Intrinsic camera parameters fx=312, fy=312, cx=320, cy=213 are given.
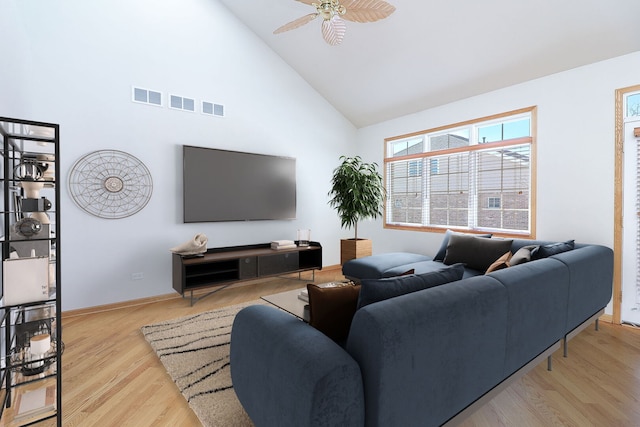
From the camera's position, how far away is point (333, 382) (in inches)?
40.4

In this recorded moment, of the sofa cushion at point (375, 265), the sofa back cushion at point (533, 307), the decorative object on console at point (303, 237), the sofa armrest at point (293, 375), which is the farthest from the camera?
the decorative object on console at point (303, 237)

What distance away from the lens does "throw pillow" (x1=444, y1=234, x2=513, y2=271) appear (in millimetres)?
3205

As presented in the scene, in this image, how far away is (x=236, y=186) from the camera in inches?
168

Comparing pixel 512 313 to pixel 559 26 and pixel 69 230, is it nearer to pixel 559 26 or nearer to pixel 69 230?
pixel 559 26

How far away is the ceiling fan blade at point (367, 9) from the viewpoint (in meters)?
2.30

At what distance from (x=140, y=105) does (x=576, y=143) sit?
4.76 metres

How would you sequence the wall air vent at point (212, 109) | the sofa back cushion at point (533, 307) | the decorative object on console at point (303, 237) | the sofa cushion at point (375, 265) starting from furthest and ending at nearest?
1. the decorative object on console at point (303, 237)
2. the wall air vent at point (212, 109)
3. the sofa cushion at point (375, 265)
4. the sofa back cushion at point (533, 307)

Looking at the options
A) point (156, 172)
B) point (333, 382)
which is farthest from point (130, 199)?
point (333, 382)

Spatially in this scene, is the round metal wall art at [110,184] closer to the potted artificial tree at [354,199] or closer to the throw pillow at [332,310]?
the potted artificial tree at [354,199]

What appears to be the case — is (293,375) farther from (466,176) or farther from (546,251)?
(466,176)

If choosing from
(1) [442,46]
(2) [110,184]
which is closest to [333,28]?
(1) [442,46]

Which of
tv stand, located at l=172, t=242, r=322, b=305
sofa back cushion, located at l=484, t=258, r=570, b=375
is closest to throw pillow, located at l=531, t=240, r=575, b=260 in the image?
sofa back cushion, located at l=484, t=258, r=570, b=375

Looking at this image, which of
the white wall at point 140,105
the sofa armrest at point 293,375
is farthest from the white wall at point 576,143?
the sofa armrest at point 293,375

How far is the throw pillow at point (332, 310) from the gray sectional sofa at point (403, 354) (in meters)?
0.07
